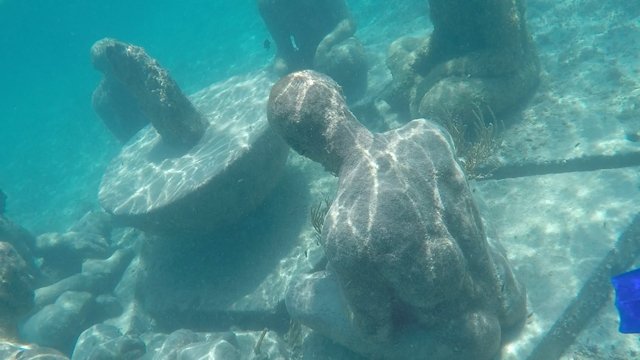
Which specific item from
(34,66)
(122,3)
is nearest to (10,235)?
(122,3)

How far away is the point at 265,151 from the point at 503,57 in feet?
19.2

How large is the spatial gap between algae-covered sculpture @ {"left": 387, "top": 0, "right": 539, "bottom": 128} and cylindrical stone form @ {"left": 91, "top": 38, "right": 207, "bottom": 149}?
5698 millimetres

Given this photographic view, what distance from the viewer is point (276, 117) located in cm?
527

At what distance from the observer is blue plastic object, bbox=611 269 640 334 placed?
3.98 m

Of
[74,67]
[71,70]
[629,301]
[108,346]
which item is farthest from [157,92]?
[74,67]

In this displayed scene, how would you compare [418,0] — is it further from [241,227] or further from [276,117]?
[276,117]

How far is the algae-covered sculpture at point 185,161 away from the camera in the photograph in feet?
26.2

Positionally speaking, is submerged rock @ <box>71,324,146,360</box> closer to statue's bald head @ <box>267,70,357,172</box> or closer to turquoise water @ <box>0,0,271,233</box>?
statue's bald head @ <box>267,70,357,172</box>

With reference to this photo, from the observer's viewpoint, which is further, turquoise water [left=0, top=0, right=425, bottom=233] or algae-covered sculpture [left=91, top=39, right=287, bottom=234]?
turquoise water [left=0, top=0, right=425, bottom=233]

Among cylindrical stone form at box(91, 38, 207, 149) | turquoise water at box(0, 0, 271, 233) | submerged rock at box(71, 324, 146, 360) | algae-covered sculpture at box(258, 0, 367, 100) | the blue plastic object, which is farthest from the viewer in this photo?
turquoise water at box(0, 0, 271, 233)

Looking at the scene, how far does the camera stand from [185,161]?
891 centimetres

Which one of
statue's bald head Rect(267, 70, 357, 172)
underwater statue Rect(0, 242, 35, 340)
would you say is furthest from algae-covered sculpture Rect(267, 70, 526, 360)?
underwater statue Rect(0, 242, 35, 340)

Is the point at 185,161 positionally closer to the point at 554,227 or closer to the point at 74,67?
the point at 554,227

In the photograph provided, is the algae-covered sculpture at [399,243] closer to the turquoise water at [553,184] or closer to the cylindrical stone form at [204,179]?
the turquoise water at [553,184]
